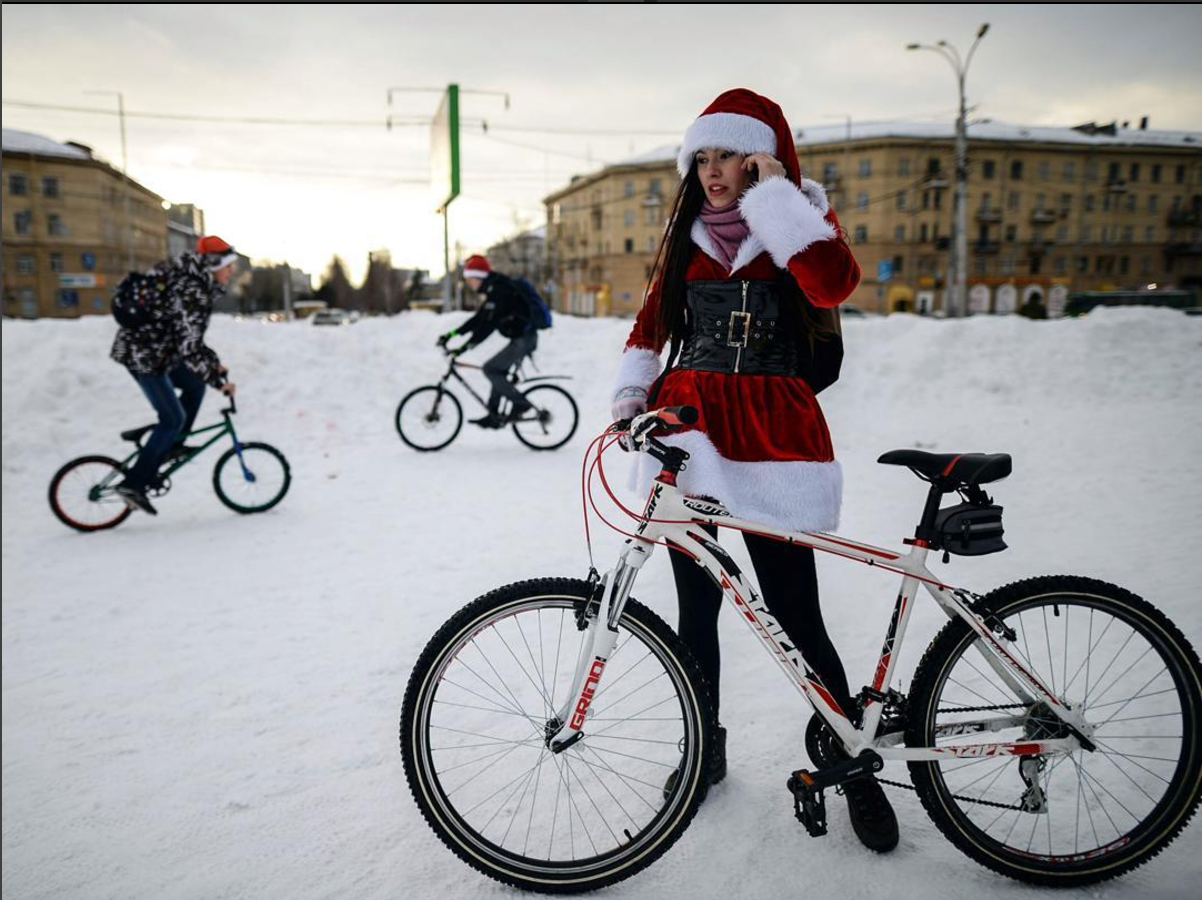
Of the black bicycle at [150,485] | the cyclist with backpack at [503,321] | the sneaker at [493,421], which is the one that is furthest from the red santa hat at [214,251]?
the sneaker at [493,421]

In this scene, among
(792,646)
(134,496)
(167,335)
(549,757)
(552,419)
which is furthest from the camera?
(552,419)

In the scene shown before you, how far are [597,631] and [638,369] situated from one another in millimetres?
858

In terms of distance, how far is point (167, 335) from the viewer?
5.42m

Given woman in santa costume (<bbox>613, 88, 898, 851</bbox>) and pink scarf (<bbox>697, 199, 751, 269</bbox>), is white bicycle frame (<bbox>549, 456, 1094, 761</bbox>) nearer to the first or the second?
woman in santa costume (<bbox>613, 88, 898, 851</bbox>)

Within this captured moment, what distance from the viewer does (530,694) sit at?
296cm

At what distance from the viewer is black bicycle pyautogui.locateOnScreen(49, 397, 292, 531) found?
5.67 metres

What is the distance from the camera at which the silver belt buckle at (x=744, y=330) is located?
2.04 meters

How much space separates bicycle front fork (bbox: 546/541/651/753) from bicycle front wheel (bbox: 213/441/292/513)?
5009mm

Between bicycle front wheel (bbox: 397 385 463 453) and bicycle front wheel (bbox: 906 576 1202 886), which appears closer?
bicycle front wheel (bbox: 906 576 1202 886)

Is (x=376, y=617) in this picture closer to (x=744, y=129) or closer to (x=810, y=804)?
(x=810, y=804)

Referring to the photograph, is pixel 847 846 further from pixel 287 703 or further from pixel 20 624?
pixel 20 624

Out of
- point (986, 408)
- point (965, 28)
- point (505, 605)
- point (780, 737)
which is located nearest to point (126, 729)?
point (505, 605)

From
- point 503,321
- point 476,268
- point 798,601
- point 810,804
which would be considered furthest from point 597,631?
point 476,268

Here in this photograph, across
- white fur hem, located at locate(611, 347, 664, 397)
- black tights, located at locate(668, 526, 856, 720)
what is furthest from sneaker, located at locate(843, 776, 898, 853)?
white fur hem, located at locate(611, 347, 664, 397)
